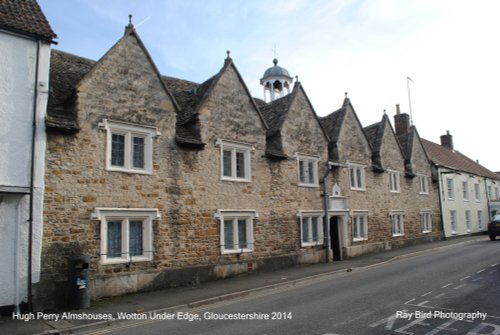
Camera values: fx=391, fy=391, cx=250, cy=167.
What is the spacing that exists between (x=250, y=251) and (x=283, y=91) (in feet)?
57.2

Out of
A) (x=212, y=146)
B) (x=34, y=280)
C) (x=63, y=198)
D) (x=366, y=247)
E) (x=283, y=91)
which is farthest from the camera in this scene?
(x=283, y=91)

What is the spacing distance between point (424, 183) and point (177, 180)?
73.3ft

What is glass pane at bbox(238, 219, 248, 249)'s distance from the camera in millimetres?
16484

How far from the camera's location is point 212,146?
15836 mm

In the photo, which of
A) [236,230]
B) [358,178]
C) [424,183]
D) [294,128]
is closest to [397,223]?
[358,178]

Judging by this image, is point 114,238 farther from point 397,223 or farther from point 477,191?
point 477,191

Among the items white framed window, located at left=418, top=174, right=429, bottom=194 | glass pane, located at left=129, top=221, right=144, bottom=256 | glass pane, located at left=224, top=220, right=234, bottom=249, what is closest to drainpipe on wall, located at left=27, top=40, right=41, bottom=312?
glass pane, located at left=129, top=221, right=144, bottom=256

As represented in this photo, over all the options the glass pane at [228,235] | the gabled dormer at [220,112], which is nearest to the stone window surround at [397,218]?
the gabled dormer at [220,112]

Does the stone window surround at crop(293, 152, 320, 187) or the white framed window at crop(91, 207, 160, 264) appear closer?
the white framed window at crop(91, 207, 160, 264)

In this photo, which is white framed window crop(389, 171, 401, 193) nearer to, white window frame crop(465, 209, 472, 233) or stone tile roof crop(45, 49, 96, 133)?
white window frame crop(465, 209, 472, 233)

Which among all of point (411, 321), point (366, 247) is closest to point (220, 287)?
point (411, 321)

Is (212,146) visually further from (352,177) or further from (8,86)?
(352,177)

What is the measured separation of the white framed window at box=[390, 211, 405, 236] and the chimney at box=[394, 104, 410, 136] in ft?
29.0

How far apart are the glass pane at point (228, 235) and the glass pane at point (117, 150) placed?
5020 mm
